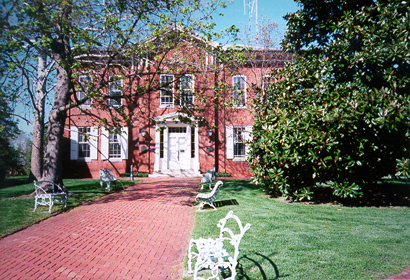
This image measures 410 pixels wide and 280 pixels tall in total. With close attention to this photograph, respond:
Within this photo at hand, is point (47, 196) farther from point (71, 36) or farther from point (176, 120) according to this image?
point (176, 120)

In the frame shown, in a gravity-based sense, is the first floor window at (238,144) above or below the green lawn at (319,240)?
above

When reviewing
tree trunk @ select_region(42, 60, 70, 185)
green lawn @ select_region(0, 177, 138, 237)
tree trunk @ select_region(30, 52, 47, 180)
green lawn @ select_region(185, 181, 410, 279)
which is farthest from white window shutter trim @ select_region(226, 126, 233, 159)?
tree trunk @ select_region(30, 52, 47, 180)

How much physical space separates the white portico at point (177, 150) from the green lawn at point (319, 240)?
31.1 ft

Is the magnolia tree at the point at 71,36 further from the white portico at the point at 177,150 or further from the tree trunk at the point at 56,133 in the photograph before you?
the white portico at the point at 177,150

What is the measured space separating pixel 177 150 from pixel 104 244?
1214 cm

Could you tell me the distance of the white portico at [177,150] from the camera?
55.7ft

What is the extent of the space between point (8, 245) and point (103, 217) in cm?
234

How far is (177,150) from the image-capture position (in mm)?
17281

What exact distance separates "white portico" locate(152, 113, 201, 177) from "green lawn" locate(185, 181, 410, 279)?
949cm

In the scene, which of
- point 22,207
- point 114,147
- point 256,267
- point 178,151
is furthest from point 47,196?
point 178,151

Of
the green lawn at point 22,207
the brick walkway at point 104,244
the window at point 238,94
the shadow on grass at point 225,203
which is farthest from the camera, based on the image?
the window at point 238,94

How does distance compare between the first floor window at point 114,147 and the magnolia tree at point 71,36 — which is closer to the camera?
the magnolia tree at point 71,36

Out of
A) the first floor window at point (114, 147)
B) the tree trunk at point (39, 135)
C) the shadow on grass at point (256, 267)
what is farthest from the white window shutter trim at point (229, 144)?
the shadow on grass at point (256, 267)

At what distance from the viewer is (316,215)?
21.8 ft
